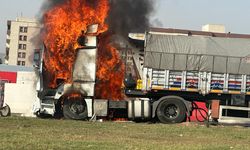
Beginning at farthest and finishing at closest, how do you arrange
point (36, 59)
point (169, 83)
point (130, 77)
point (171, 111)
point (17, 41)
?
point (17, 41) → point (36, 59) → point (130, 77) → point (171, 111) → point (169, 83)

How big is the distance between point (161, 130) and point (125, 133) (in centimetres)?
183

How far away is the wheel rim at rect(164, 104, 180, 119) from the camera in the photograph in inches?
808

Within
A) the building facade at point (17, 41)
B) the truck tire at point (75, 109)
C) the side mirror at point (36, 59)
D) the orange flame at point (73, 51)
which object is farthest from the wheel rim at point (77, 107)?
the building facade at point (17, 41)

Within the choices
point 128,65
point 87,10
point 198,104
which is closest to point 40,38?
point 87,10

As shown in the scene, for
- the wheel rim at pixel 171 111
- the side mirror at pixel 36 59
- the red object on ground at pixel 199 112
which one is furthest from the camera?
the side mirror at pixel 36 59

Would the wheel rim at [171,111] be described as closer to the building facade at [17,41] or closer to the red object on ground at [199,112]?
the red object on ground at [199,112]

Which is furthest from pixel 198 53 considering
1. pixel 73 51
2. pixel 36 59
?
pixel 36 59

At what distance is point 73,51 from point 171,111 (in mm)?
4998

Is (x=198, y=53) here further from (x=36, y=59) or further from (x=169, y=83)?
(x=36, y=59)

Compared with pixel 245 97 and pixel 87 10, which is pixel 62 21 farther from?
pixel 245 97

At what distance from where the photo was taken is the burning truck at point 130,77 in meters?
20.2

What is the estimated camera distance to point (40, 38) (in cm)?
2148

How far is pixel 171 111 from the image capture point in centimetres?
2053

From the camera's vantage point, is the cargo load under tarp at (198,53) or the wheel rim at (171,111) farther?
the wheel rim at (171,111)
